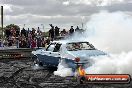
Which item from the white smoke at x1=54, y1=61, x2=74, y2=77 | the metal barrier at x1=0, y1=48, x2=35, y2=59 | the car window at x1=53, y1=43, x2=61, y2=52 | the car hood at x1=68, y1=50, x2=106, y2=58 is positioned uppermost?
the car window at x1=53, y1=43, x2=61, y2=52

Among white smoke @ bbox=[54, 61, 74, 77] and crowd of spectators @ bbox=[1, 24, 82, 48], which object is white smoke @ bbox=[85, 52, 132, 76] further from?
crowd of spectators @ bbox=[1, 24, 82, 48]

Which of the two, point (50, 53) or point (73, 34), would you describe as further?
point (73, 34)

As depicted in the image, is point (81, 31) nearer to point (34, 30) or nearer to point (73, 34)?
point (73, 34)

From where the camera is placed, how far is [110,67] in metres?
12.8

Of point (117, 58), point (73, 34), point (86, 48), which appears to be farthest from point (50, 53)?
point (73, 34)

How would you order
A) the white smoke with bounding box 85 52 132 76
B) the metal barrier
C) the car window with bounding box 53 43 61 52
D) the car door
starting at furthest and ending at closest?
1. the metal barrier
2. the car window with bounding box 53 43 61 52
3. the car door
4. the white smoke with bounding box 85 52 132 76

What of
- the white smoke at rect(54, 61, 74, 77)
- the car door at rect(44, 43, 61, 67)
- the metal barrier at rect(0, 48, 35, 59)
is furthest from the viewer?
the metal barrier at rect(0, 48, 35, 59)

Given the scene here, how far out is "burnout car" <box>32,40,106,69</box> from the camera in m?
13.5

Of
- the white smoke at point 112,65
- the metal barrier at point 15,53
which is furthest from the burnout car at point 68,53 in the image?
the metal barrier at point 15,53

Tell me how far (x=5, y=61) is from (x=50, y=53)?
708 centimetres

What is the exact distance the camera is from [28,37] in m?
26.0

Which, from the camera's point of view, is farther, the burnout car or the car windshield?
the car windshield

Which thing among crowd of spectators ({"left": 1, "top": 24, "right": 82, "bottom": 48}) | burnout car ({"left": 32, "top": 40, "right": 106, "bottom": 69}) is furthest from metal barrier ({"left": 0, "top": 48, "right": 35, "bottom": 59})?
burnout car ({"left": 32, "top": 40, "right": 106, "bottom": 69})

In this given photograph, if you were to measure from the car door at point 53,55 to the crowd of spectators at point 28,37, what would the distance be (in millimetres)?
9781
